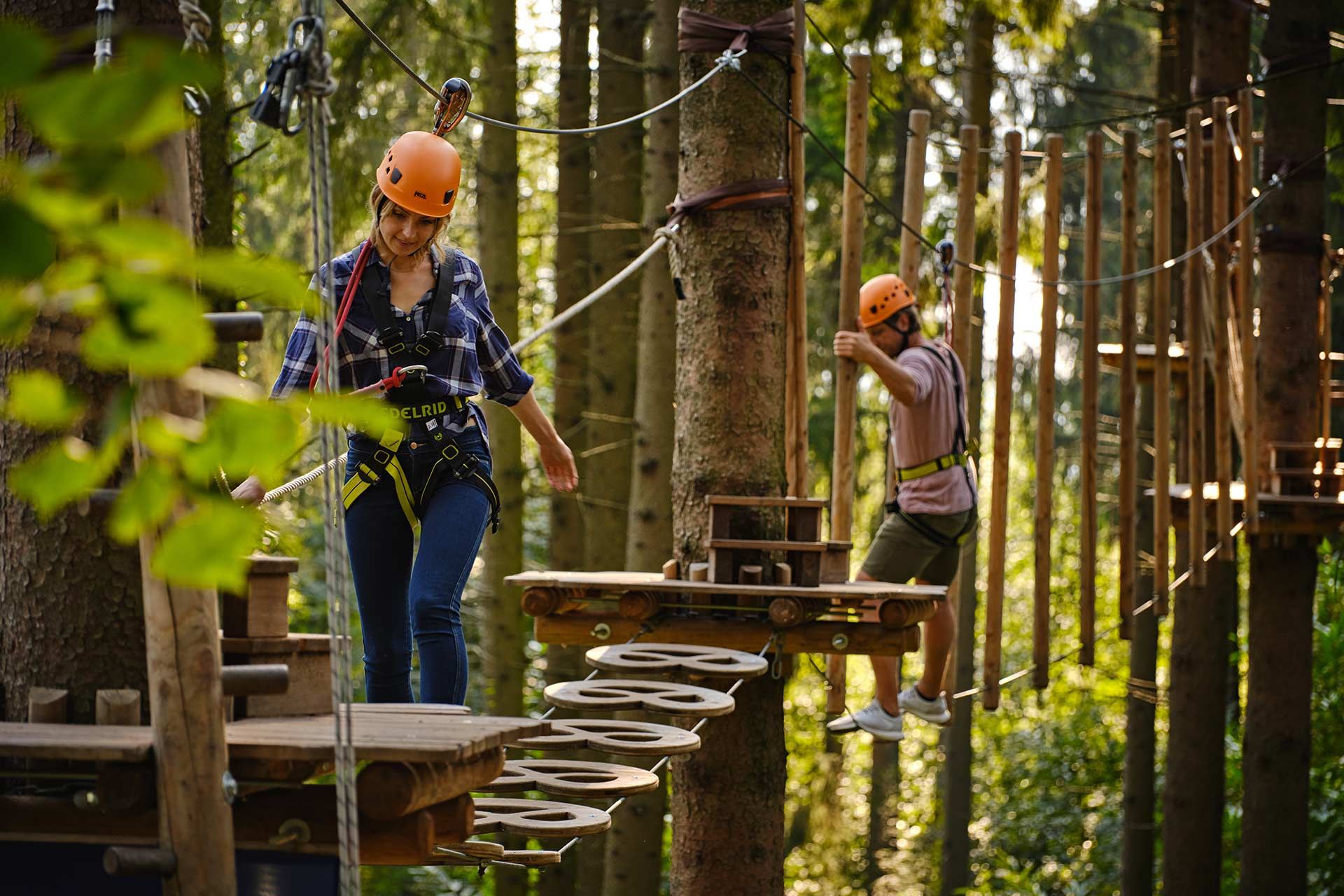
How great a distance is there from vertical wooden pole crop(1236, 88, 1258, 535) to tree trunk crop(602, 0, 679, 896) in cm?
287

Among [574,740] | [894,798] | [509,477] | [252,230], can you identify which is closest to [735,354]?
[574,740]

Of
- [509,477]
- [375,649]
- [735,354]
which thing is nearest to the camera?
[375,649]

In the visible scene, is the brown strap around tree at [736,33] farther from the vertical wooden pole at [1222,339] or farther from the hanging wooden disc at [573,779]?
the vertical wooden pole at [1222,339]

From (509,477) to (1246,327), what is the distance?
13.5 feet

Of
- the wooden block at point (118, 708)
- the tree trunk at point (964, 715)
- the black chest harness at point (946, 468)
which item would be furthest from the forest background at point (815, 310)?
the black chest harness at point (946, 468)

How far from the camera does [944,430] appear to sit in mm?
5574

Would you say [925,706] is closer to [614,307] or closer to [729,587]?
[729,587]

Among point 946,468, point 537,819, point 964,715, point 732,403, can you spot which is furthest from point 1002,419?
point 964,715

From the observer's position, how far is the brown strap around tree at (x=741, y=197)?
4.99 m

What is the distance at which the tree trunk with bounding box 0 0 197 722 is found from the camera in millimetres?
2441

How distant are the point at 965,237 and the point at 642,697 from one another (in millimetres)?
2773

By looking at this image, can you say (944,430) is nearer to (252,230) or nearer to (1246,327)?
(1246,327)

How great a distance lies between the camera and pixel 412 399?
329 centimetres

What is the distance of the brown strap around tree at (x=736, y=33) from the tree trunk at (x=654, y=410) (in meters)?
2.41
